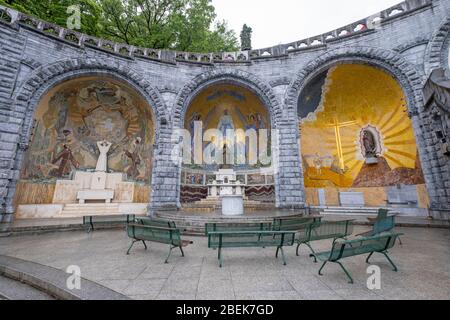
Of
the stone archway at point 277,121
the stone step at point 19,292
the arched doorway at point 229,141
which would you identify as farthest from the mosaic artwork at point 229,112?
the stone step at point 19,292

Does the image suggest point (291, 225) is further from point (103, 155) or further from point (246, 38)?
point (246, 38)

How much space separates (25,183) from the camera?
9617 mm

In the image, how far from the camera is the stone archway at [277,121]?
10852 millimetres

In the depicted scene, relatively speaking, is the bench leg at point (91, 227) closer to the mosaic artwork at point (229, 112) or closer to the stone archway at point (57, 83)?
the stone archway at point (57, 83)

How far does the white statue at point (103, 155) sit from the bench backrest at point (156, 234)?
8.66 m

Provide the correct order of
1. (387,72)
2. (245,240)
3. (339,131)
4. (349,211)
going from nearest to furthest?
(245,240), (387,72), (349,211), (339,131)

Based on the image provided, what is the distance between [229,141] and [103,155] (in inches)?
339

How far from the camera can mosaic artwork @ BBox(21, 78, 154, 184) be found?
10.2 meters

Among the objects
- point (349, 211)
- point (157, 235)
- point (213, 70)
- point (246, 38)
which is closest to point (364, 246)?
point (157, 235)

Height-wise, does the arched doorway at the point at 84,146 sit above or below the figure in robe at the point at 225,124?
below

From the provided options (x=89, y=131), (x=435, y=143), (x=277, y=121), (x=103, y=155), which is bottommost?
(x=103, y=155)

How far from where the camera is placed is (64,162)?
11.2 m
